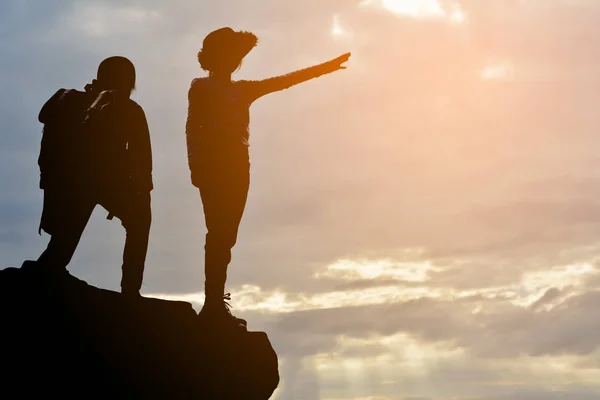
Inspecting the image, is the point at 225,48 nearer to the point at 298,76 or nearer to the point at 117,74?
the point at 298,76

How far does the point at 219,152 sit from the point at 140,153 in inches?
50.2

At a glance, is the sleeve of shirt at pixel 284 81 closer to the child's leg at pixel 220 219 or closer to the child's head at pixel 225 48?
the child's head at pixel 225 48

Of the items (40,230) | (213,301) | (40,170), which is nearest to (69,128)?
(40,170)

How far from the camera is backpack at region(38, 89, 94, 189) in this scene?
11.3 metres

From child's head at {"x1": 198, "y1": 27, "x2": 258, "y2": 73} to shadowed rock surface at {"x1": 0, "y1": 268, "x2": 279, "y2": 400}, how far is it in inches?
137

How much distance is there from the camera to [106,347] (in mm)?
11352

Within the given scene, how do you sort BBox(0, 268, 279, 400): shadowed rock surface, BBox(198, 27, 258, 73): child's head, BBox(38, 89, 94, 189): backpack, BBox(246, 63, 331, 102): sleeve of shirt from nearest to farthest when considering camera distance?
1. BBox(0, 268, 279, 400): shadowed rock surface
2. BBox(38, 89, 94, 189): backpack
3. BBox(198, 27, 258, 73): child's head
4. BBox(246, 63, 331, 102): sleeve of shirt

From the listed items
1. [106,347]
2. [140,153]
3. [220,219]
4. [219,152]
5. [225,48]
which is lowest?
[106,347]

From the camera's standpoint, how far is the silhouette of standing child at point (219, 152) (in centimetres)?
1252

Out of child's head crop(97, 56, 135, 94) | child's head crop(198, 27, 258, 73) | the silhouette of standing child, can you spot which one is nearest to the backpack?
child's head crop(97, 56, 135, 94)

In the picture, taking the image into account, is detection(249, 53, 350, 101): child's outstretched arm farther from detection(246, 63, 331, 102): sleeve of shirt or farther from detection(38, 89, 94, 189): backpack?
detection(38, 89, 94, 189): backpack

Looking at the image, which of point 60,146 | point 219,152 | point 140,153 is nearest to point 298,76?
point 219,152

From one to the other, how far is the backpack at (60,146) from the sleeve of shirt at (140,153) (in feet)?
2.20

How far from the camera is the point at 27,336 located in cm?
1079
